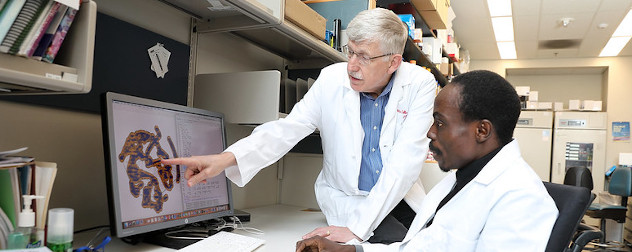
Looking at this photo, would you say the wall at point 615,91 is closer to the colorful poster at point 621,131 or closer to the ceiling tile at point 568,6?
the colorful poster at point 621,131

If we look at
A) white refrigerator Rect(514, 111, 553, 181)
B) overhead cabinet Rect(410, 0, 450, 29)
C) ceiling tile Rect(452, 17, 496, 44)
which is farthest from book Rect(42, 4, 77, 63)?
white refrigerator Rect(514, 111, 553, 181)

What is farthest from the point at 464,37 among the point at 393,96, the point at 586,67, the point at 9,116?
the point at 9,116

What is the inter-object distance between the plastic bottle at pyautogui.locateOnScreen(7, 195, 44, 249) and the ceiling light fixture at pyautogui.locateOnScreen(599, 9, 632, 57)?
5.48 m

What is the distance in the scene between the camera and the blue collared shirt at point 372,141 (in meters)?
1.57

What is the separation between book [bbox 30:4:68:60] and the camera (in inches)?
28.1

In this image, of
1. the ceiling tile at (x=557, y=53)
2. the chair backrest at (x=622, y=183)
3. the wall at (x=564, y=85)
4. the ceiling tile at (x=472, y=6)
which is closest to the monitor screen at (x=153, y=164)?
the ceiling tile at (x=472, y=6)

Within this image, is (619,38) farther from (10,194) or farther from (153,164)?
(10,194)

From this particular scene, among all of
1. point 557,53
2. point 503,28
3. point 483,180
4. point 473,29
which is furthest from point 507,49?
point 483,180

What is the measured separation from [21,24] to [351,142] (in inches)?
42.5

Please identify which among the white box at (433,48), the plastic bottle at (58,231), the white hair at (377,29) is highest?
the white box at (433,48)

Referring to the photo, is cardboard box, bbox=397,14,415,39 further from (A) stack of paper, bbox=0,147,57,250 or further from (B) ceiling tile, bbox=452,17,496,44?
(B) ceiling tile, bbox=452,17,496,44

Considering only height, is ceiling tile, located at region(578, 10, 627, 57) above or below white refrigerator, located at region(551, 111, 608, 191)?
above

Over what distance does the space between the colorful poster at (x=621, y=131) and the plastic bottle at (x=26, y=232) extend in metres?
7.32

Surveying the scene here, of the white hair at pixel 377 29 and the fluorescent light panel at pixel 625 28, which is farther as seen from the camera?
the fluorescent light panel at pixel 625 28
